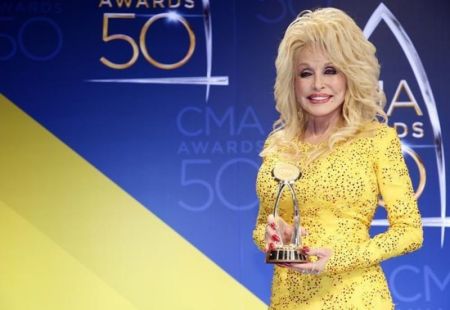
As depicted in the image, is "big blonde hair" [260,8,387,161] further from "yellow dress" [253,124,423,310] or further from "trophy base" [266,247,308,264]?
"trophy base" [266,247,308,264]

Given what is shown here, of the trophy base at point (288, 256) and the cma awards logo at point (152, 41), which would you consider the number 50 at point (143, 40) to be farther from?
the trophy base at point (288, 256)

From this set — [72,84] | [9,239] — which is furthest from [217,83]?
[9,239]

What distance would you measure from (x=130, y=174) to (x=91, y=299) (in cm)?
73

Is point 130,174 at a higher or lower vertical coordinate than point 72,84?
lower

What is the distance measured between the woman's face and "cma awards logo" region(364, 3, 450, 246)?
92.5 inches

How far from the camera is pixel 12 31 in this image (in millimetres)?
4219

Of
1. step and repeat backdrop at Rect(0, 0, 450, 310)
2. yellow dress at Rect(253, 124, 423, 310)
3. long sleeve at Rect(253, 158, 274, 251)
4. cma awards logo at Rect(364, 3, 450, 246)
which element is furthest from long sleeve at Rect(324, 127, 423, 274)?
cma awards logo at Rect(364, 3, 450, 246)

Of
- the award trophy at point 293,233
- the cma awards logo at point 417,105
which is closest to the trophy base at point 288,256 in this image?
the award trophy at point 293,233

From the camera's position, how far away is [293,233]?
1.82m

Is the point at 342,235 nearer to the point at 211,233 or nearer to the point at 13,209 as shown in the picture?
the point at 211,233

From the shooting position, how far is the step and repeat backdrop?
13.4 ft

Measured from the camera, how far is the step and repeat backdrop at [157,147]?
4.08m

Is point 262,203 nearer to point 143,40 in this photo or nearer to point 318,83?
point 318,83

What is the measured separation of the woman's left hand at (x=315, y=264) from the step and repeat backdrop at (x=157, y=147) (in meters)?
2.34
